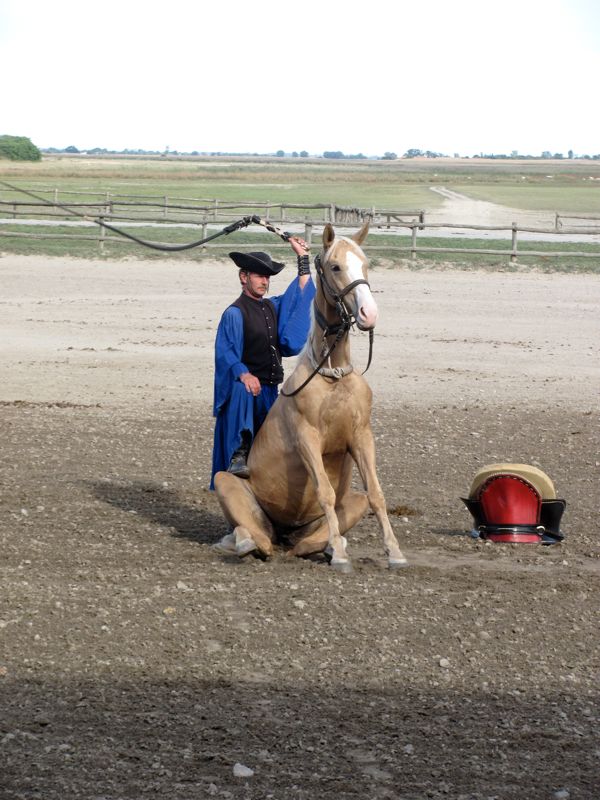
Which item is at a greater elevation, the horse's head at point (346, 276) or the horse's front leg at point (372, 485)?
the horse's head at point (346, 276)

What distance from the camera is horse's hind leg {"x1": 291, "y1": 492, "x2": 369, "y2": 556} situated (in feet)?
24.5

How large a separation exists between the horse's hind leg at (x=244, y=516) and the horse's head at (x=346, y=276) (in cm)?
135

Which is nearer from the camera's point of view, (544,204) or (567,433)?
(567,433)

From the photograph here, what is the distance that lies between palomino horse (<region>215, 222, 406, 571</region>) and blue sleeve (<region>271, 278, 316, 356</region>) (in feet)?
2.02

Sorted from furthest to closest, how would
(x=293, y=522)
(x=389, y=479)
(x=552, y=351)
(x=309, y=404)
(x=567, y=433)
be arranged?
(x=552, y=351) < (x=567, y=433) < (x=389, y=479) < (x=293, y=522) < (x=309, y=404)

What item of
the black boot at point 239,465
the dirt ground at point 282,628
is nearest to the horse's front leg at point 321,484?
the dirt ground at point 282,628

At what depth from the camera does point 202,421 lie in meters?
11.9

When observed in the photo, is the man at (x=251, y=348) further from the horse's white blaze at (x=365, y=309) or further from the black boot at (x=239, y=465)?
the horse's white blaze at (x=365, y=309)

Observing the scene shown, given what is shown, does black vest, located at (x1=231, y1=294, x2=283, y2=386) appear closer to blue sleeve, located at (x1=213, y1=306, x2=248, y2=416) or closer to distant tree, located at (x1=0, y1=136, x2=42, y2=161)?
blue sleeve, located at (x1=213, y1=306, x2=248, y2=416)

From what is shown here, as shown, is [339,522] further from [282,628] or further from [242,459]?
[282,628]

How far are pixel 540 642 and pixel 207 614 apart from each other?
1662 millimetres

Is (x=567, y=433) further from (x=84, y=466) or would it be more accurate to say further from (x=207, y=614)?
(x=207, y=614)

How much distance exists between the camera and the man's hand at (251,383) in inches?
300

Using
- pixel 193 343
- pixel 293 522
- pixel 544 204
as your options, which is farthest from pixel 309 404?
pixel 544 204
